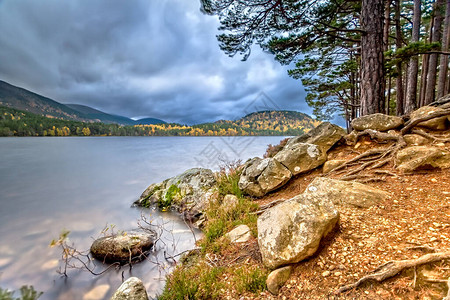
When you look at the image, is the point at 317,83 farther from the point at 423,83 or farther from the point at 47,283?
the point at 47,283

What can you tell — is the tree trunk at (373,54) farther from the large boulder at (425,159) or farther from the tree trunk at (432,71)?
the tree trunk at (432,71)

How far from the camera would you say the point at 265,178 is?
6598mm

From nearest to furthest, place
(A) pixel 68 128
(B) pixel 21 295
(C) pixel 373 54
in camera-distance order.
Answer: (B) pixel 21 295
(C) pixel 373 54
(A) pixel 68 128

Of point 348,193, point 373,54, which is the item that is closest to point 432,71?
point 373,54

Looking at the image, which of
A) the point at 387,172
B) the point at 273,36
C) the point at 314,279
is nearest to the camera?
the point at 314,279

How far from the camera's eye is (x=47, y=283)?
4.81 metres

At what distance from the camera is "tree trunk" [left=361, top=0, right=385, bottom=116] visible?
6.78 metres

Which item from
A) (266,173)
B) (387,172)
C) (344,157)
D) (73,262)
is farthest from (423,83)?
(73,262)

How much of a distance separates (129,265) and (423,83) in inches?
790

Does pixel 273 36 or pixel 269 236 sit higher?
pixel 273 36

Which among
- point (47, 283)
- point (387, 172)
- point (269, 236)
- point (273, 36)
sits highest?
point (273, 36)

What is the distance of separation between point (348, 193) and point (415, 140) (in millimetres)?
3494

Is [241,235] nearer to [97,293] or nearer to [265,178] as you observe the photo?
[265,178]

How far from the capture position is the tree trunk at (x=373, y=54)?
6.78 meters
